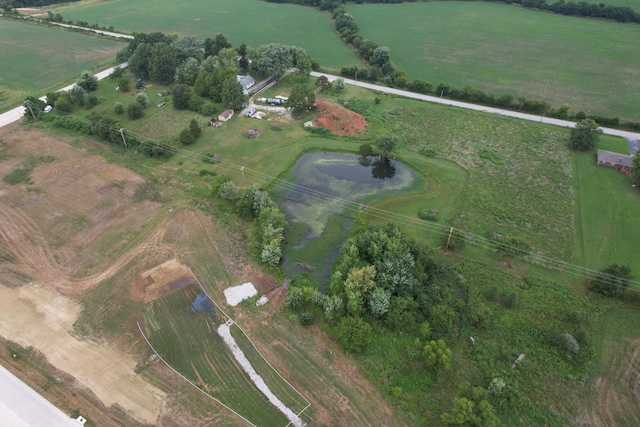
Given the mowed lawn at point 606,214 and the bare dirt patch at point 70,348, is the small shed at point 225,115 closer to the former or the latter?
the bare dirt patch at point 70,348

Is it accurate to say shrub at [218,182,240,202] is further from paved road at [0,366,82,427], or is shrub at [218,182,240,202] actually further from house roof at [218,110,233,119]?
paved road at [0,366,82,427]

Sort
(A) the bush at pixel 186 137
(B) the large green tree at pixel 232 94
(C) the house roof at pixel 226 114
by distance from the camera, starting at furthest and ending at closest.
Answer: (B) the large green tree at pixel 232 94 < (C) the house roof at pixel 226 114 < (A) the bush at pixel 186 137

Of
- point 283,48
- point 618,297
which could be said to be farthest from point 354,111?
point 618,297

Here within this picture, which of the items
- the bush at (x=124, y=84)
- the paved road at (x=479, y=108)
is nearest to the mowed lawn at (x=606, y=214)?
the paved road at (x=479, y=108)

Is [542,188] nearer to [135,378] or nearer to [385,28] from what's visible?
[135,378]

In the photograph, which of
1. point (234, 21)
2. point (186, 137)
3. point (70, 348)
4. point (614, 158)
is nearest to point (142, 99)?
point (186, 137)

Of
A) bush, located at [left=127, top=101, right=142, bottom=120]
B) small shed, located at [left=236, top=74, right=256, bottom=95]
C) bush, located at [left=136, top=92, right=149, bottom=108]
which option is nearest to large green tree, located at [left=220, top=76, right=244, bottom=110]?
small shed, located at [left=236, top=74, right=256, bottom=95]

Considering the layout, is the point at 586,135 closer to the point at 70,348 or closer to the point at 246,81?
the point at 246,81
